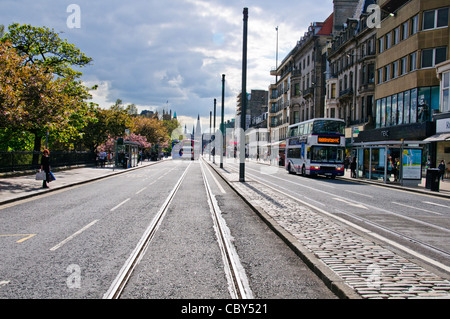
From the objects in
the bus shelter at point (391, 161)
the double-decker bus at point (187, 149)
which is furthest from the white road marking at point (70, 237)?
the double-decker bus at point (187, 149)

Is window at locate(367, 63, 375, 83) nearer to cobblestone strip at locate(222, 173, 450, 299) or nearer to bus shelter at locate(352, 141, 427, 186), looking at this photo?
bus shelter at locate(352, 141, 427, 186)

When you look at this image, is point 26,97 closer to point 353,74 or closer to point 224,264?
point 224,264

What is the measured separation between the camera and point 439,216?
1116cm

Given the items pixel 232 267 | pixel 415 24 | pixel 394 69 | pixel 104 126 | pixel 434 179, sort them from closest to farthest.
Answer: pixel 232 267
pixel 434 179
pixel 415 24
pixel 394 69
pixel 104 126

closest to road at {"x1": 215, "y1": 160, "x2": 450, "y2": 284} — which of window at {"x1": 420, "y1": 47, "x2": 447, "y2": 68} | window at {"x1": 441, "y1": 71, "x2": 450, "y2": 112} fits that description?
window at {"x1": 441, "y1": 71, "x2": 450, "y2": 112}

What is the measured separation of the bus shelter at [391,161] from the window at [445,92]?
3.58m

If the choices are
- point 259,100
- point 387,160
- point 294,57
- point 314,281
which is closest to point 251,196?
point 314,281

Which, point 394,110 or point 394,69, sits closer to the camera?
point 394,110

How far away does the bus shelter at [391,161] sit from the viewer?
22812 millimetres

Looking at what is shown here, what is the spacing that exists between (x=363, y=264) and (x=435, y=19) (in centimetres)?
2956

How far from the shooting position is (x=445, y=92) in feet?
87.2

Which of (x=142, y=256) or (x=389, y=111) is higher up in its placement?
(x=389, y=111)

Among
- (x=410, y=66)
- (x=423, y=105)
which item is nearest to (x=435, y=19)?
(x=410, y=66)
